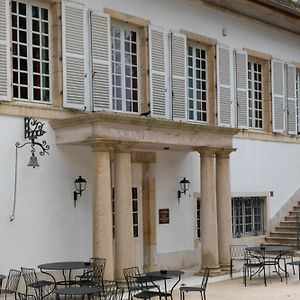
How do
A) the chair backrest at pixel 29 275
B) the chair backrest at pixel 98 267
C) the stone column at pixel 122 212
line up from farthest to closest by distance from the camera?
the stone column at pixel 122 212
the chair backrest at pixel 98 267
the chair backrest at pixel 29 275

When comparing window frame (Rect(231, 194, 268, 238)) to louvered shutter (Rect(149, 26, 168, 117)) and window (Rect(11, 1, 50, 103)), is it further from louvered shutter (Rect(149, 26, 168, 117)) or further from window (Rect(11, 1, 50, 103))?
window (Rect(11, 1, 50, 103))

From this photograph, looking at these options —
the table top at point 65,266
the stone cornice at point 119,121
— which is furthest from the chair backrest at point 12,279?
the stone cornice at point 119,121

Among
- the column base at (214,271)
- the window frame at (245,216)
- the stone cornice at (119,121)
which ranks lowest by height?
the column base at (214,271)

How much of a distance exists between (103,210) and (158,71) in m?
4.42

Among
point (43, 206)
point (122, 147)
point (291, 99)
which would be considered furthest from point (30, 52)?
point (291, 99)

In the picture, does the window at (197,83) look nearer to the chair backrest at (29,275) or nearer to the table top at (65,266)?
the table top at (65,266)

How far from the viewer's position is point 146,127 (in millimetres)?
12633

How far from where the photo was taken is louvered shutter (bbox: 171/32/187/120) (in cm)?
1531

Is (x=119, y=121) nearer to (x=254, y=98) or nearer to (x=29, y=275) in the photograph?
(x=29, y=275)

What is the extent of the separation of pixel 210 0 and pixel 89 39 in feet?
14.8

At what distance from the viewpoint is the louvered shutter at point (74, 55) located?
42.0 ft

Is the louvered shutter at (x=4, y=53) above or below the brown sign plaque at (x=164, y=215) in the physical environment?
above

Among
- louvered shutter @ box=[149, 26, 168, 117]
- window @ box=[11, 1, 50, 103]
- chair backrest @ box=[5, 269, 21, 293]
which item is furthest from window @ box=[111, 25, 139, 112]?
chair backrest @ box=[5, 269, 21, 293]

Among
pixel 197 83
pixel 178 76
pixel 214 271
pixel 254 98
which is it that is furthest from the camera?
pixel 254 98
